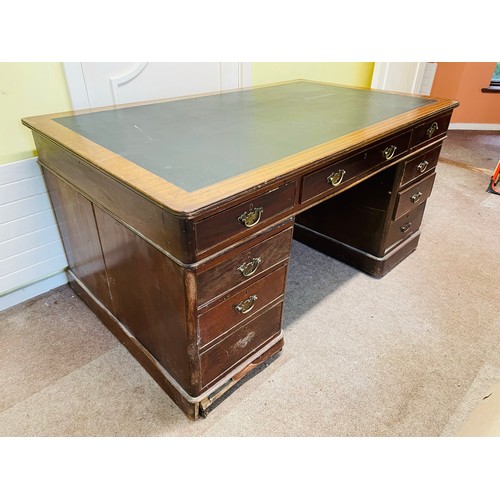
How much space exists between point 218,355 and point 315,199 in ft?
→ 1.80

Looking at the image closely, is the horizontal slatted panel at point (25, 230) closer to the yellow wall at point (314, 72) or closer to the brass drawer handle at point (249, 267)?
the brass drawer handle at point (249, 267)

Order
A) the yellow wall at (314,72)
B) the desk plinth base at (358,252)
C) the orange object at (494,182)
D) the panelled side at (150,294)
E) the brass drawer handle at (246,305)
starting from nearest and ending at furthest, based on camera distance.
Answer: the panelled side at (150,294) < the brass drawer handle at (246,305) < the desk plinth base at (358,252) < the yellow wall at (314,72) < the orange object at (494,182)

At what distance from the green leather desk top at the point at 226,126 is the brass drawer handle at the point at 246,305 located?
15.4 inches

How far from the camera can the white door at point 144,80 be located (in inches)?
57.8

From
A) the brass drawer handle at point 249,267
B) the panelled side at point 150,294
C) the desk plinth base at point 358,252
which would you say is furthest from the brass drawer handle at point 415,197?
the panelled side at point 150,294

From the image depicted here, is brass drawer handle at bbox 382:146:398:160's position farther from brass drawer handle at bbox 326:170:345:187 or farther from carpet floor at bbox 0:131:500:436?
A: carpet floor at bbox 0:131:500:436

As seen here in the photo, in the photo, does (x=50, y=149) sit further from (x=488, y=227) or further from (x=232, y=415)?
(x=488, y=227)

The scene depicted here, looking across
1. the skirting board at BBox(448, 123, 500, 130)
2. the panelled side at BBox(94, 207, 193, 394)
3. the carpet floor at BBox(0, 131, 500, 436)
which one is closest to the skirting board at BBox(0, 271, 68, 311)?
the carpet floor at BBox(0, 131, 500, 436)

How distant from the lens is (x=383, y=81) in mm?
2830

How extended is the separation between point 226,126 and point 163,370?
0.82 meters

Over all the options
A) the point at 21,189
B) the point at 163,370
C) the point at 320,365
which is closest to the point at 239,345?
the point at 163,370

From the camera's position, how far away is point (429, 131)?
1.65 metres

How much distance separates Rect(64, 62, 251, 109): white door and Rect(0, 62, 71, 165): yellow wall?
0.16ft
